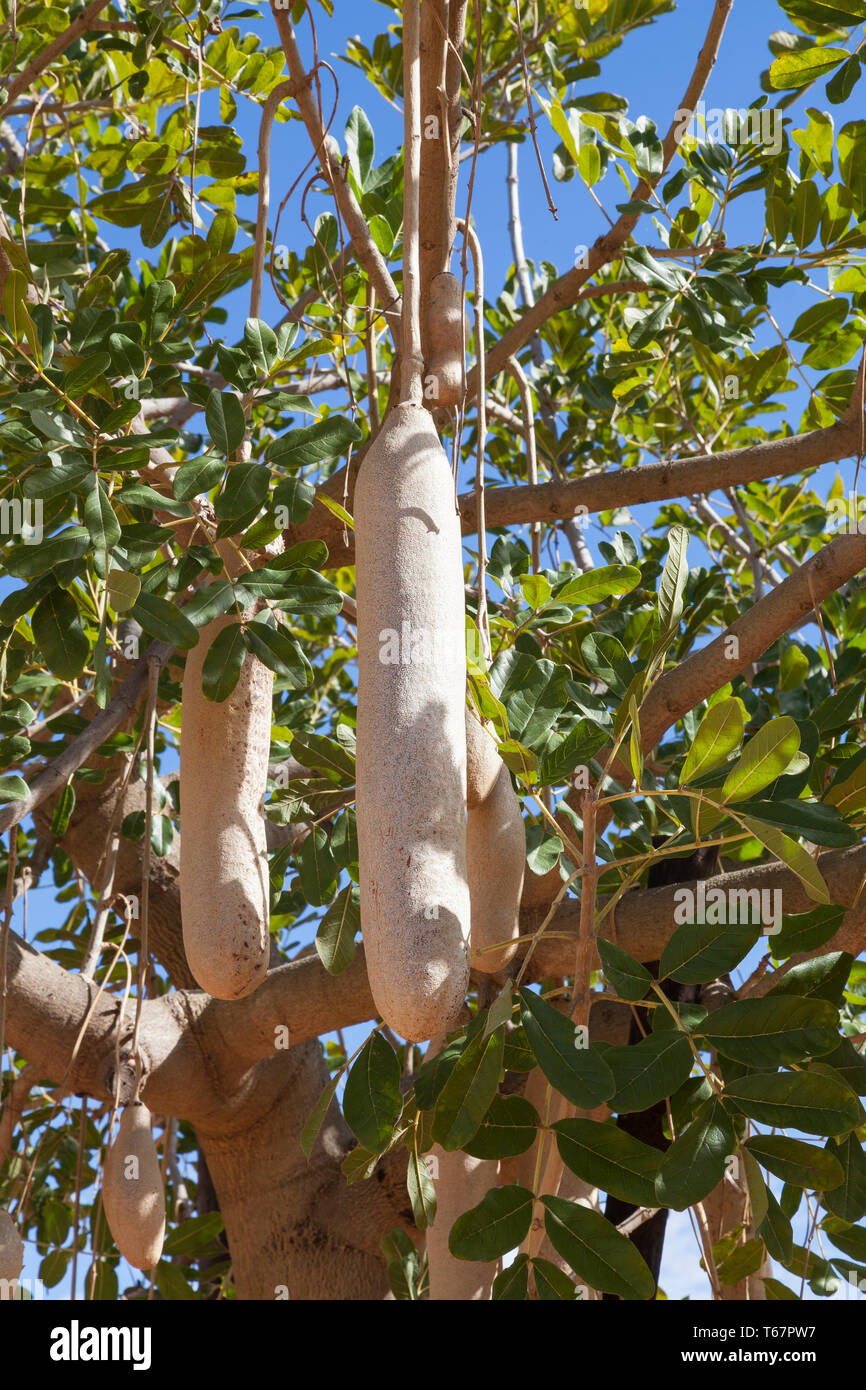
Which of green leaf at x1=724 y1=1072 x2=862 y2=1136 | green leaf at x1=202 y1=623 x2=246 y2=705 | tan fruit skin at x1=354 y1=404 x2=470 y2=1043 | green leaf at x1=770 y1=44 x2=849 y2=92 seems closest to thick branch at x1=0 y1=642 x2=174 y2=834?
green leaf at x1=202 y1=623 x2=246 y2=705

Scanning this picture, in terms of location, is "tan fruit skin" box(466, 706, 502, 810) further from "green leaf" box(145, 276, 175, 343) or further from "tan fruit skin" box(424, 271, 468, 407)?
"green leaf" box(145, 276, 175, 343)

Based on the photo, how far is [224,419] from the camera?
4.31ft

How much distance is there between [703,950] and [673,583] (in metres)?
0.37

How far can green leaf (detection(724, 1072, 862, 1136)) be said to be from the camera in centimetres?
112

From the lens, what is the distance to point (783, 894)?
1814 millimetres

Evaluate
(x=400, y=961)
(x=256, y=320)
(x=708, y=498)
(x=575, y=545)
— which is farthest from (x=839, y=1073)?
(x=708, y=498)

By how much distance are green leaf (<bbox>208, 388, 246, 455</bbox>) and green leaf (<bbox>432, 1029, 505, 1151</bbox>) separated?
2.04 ft

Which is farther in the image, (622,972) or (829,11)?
(829,11)

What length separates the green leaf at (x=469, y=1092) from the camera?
103 centimetres

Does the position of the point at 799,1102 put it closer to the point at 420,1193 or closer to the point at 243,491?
the point at 420,1193

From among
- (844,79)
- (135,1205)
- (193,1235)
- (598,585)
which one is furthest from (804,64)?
(193,1235)

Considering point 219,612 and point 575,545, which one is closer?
point 219,612

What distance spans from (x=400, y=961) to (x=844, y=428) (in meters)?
1.47
